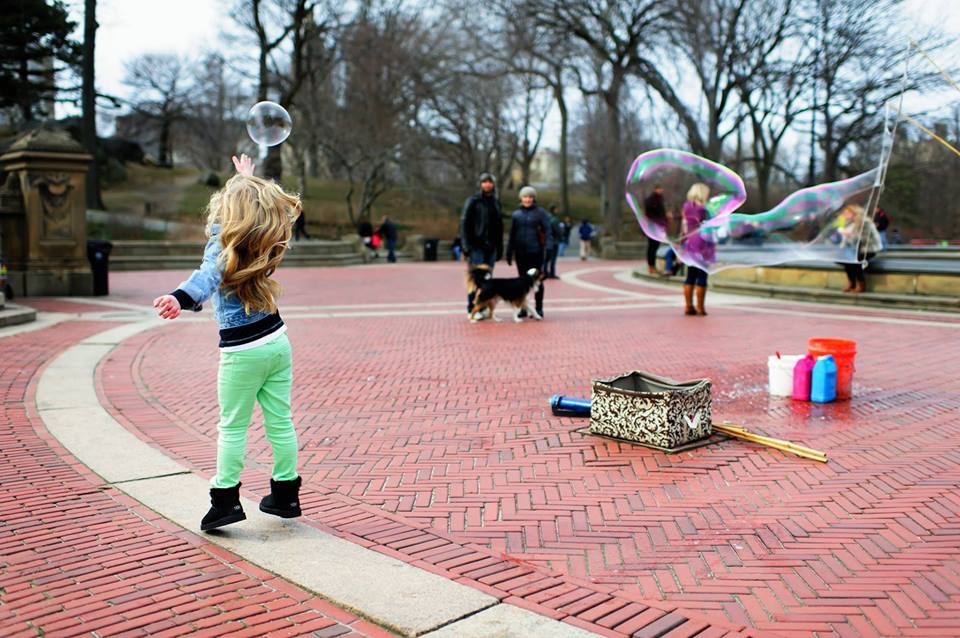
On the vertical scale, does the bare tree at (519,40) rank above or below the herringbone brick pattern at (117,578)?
above

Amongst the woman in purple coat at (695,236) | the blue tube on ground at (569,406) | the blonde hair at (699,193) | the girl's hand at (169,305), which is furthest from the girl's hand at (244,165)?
the woman in purple coat at (695,236)

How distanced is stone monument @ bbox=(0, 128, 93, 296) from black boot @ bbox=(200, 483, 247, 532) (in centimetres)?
A: 1318

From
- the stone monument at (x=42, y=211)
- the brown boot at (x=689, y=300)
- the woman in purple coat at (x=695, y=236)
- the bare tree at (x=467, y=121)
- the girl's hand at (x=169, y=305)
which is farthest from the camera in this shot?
the bare tree at (x=467, y=121)

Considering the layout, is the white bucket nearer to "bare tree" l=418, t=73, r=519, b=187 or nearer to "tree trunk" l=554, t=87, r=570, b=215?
"bare tree" l=418, t=73, r=519, b=187

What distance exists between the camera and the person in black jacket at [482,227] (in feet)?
41.5

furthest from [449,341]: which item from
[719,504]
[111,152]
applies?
[111,152]

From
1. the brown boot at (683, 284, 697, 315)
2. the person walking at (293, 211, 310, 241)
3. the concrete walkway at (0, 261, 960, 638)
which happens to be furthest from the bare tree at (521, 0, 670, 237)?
the concrete walkway at (0, 261, 960, 638)

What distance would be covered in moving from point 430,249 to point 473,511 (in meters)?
28.9

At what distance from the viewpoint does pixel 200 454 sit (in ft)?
18.5

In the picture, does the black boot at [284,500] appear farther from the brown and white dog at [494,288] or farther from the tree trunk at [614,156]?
the tree trunk at [614,156]

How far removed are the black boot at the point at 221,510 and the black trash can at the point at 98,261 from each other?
13777mm

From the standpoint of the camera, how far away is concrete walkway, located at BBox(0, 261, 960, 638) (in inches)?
135

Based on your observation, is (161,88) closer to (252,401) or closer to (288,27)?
(288,27)

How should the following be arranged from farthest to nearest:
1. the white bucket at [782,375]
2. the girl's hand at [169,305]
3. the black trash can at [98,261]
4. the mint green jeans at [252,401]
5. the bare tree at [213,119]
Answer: the bare tree at [213,119]
the black trash can at [98,261]
the white bucket at [782,375]
the mint green jeans at [252,401]
the girl's hand at [169,305]
